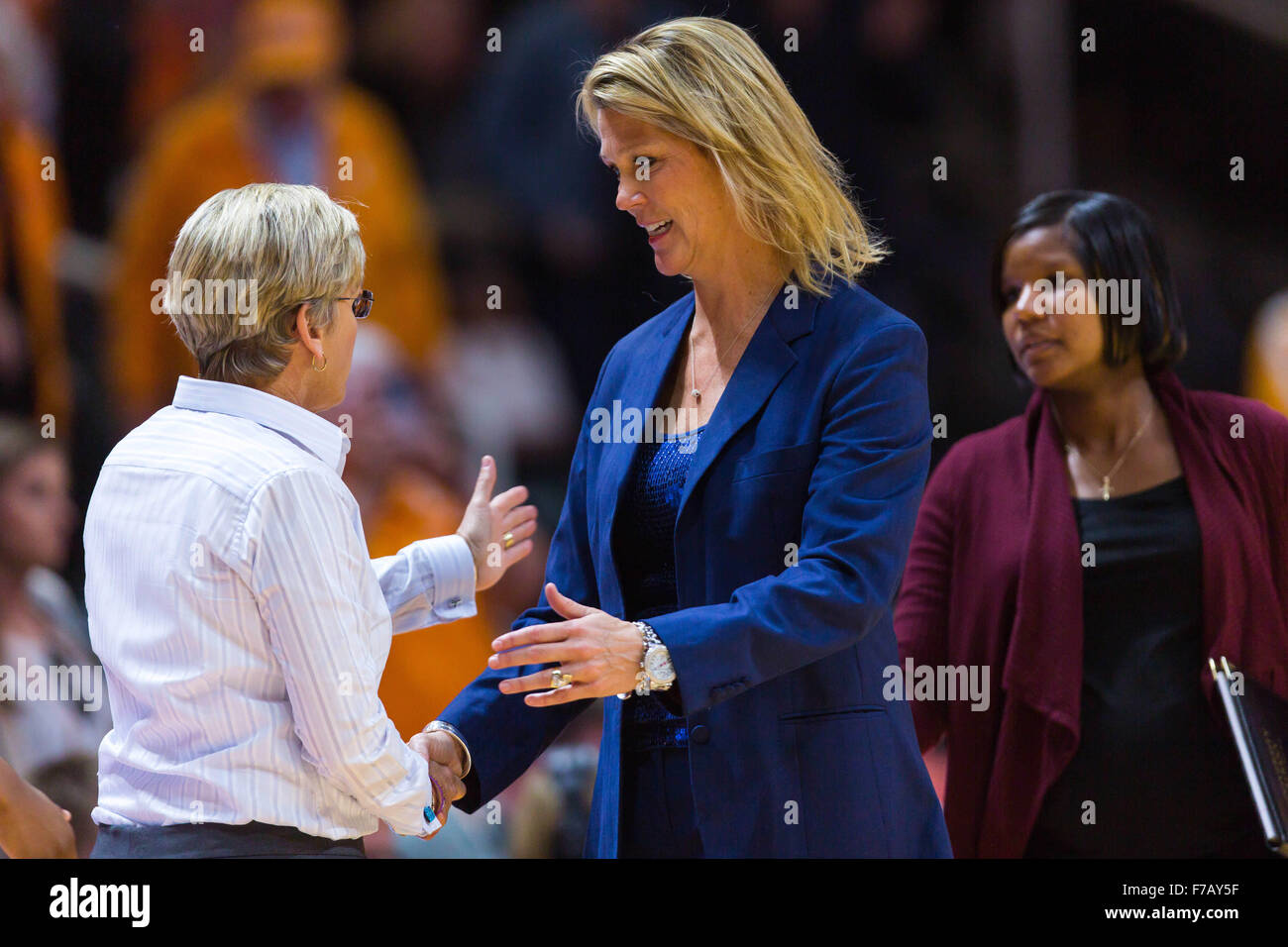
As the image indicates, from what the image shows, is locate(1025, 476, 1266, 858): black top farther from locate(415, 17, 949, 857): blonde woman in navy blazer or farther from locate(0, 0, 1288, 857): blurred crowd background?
locate(0, 0, 1288, 857): blurred crowd background

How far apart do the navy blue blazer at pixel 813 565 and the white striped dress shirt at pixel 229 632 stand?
0.45 metres

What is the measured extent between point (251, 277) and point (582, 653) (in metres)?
0.65

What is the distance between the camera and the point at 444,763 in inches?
84.3

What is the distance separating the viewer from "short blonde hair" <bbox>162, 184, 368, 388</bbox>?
5.84ft

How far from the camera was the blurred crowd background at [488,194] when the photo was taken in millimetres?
3574

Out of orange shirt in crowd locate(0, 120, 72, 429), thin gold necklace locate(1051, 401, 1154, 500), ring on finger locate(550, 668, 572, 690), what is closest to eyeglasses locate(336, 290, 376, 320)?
ring on finger locate(550, 668, 572, 690)

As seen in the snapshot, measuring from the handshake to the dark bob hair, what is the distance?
1465 mm

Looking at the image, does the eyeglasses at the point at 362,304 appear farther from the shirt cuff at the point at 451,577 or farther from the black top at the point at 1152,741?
the black top at the point at 1152,741

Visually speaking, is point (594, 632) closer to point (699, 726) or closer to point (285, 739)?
point (699, 726)

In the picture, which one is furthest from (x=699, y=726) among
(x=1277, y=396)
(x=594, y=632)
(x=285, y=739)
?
(x=1277, y=396)

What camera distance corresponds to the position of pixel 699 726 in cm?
199

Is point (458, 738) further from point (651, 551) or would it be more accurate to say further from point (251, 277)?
point (251, 277)

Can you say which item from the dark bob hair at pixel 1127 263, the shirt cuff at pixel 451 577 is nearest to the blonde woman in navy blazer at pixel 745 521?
the shirt cuff at pixel 451 577
